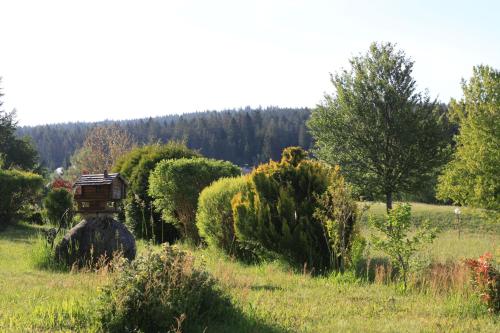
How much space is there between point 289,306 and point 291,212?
11.8 ft

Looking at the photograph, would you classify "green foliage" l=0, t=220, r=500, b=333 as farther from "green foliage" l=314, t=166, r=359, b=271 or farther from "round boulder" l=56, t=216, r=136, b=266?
"round boulder" l=56, t=216, r=136, b=266

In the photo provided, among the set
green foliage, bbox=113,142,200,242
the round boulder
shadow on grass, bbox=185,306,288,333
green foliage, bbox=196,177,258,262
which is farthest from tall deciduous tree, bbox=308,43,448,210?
shadow on grass, bbox=185,306,288,333

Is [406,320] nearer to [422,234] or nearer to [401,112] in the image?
[422,234]

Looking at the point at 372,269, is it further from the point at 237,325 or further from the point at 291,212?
the point at 237,325

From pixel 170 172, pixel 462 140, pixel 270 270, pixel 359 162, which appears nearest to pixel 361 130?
pixel 359 162

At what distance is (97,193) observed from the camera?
33.6 ft

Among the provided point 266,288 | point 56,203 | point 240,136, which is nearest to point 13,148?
point 56,203

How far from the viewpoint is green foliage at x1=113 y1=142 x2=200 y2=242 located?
15.5 m

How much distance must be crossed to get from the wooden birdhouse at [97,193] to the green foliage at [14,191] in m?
8.85

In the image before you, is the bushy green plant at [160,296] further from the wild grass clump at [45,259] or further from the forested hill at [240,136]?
the forested hill at [240,136]

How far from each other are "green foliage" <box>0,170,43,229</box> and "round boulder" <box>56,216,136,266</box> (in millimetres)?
9587

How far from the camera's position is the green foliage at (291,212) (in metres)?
9.64

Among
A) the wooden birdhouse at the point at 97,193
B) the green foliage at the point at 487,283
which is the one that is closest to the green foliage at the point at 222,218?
the wooden birdhouse at the point at 97,193

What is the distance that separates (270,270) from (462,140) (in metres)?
19.5
